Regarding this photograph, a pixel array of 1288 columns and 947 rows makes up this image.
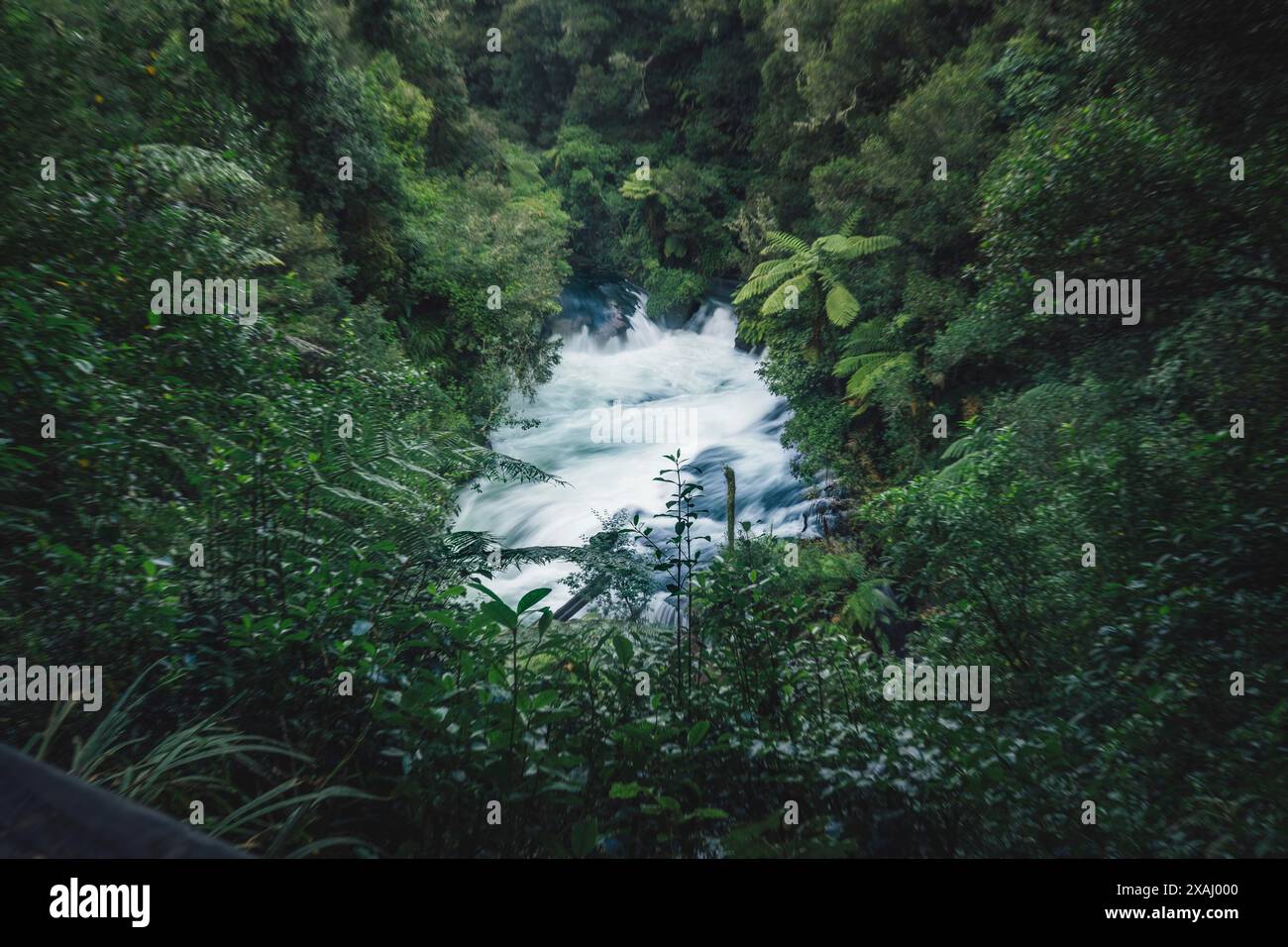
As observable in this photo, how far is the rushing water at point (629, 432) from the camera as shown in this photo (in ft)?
32.0

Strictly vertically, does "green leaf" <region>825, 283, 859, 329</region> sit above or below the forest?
above

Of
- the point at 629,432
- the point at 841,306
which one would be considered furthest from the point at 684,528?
the point at 629,432

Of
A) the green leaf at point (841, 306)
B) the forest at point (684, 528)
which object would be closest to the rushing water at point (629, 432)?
the forest at point (684, 528)

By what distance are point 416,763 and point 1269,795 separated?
305 centimetres

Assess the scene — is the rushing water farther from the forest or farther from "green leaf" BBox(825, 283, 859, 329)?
"green leaf" BBox(825, 283, 859, 329)

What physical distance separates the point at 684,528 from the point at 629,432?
10.4 m

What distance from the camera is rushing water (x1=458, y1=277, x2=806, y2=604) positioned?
384 inches

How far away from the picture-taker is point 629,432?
44.1 ft

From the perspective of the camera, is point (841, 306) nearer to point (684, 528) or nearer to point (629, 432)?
point (629, 432)

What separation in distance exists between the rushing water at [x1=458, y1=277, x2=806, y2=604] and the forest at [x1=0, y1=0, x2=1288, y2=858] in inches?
52.4

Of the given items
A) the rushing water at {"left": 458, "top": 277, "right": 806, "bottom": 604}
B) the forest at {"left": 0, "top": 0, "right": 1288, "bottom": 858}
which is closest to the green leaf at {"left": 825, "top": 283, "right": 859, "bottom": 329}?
the forest at {"left": 0, "top": 0, "right": 1288, "bottom": 858}

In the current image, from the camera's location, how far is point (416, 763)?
1926 millimetres
